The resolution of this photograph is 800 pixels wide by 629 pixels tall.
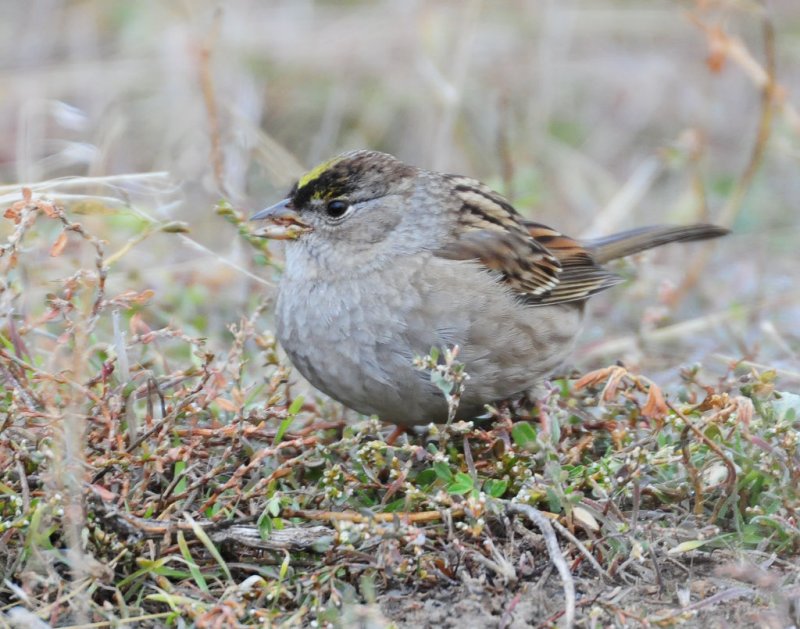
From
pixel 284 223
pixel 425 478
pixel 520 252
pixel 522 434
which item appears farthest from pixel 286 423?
pixel 520 252

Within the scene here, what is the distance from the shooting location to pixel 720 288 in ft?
18.6

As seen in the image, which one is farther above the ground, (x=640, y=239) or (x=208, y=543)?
(x=640, y=239)

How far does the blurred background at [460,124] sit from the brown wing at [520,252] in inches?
11.9

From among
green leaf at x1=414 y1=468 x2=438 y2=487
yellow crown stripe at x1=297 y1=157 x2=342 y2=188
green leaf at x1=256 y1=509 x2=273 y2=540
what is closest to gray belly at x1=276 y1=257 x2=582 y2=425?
green leaf at x1=414 y1=468 x2=438 y2=487

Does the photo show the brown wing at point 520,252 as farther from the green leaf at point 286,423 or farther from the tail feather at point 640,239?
the green leaf at point 286,423

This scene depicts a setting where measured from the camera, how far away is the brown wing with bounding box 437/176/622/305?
386 centimetres

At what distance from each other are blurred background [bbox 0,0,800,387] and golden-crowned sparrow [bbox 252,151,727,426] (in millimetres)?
613

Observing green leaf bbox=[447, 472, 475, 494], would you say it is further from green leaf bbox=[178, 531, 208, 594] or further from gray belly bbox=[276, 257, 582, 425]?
green leaf bbox=[178, 531, 208, 594]

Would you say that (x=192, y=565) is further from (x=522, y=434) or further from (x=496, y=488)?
(x=522, y=434)

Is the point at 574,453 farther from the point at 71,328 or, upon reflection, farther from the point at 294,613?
the point at 71,328

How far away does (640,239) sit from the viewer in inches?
181

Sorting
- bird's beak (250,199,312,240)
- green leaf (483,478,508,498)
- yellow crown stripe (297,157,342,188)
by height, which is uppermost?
yellow crown stripe (297,157,342,188)

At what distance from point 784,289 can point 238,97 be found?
3.42 meters

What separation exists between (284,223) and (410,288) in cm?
53
